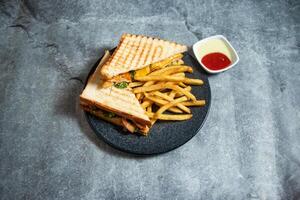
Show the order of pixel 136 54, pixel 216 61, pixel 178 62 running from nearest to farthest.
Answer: pixel 136 54, pixel 178 62, pixel 216 61

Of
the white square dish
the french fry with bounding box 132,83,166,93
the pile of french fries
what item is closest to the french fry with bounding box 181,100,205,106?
the pile of french fries

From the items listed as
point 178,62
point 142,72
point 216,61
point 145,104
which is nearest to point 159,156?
point 145,104

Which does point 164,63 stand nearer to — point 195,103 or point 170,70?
point 170,70

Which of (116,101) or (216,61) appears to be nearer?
(116,101)

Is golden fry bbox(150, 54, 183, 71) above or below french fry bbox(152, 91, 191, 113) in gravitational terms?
above

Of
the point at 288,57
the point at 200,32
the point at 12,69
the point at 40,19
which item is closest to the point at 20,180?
the point at 12,69

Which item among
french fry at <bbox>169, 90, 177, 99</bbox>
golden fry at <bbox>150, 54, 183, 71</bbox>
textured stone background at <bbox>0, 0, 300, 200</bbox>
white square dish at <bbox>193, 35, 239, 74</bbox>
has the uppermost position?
golden fry at <bbox>150, 54, 183, 71</bbox>

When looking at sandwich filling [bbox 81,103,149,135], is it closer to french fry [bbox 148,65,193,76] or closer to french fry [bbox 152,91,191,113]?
french fry [bbox 152,91,191,113]
